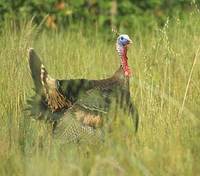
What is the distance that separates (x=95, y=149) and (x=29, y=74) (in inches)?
81.3

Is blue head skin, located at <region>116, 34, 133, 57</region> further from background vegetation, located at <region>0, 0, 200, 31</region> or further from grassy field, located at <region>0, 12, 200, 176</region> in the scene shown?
background vegetation, located at <region>0, 0, 200, 31</region>

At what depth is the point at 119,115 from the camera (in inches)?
238

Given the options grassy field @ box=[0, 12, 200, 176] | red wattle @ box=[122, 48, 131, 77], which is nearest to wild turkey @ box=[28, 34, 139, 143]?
red wattle @ box=[122, 48, 131, 77]

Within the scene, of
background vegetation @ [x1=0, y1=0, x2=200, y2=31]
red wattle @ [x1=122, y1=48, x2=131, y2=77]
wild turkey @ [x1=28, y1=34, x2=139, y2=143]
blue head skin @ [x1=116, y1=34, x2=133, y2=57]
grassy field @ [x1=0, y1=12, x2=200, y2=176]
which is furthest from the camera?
background vegetation @ [x1=0, y1=0, x2=200, y2=31]

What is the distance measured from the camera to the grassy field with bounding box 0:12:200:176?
17.5 feet

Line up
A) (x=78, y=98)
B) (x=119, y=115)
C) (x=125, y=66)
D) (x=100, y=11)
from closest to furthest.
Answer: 1. (x=119, y=115)
2. (x=78, y=98)
3. (x=125, y=66)
4. (x=100, y=11)

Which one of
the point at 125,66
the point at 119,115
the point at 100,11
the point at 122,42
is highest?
the point at 100,11

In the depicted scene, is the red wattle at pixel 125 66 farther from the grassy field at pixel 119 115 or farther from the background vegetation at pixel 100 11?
the background vegetation at pixel 100 11

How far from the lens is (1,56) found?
8.16 m

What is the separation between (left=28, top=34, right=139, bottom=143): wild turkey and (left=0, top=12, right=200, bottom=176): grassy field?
134 millimetres

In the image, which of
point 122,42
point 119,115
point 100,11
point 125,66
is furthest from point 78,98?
point 100,11

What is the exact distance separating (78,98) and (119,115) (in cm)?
89

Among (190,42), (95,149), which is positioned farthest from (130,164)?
(190,42)

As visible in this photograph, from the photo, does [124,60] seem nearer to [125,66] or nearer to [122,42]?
[125,66]
